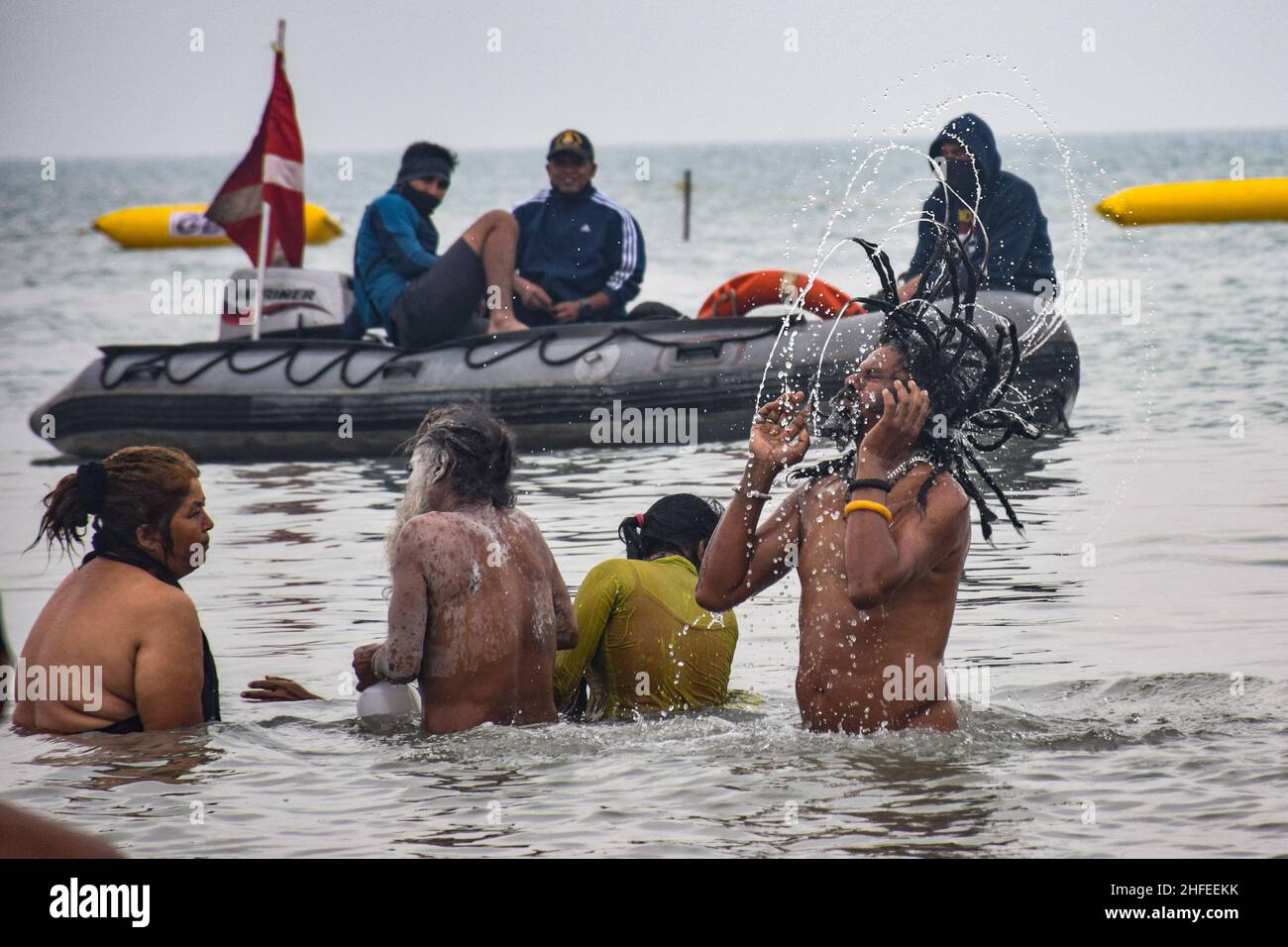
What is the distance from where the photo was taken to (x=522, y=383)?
14.0 m

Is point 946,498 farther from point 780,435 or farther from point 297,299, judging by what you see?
point 297,299

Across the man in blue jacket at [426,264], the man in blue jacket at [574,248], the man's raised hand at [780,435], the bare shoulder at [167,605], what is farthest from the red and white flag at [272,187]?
the man's raised hand at [780,435]

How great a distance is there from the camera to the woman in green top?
616 centimetres

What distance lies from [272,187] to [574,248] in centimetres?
305

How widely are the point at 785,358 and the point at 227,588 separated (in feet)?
18.0

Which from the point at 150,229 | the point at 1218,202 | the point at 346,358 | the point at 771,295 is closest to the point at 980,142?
the point at 771,295

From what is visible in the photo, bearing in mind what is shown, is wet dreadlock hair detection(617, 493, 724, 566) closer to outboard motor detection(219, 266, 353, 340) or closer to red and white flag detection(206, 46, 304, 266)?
outboard motor detection(219, 266, 353, 340)

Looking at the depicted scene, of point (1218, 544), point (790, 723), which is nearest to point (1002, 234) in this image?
point (1218, 544)

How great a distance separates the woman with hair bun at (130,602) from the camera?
18.9 ft

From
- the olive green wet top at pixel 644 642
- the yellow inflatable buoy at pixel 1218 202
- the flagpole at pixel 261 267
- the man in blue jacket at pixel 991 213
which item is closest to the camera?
the olive green wet top at pixel 644 642

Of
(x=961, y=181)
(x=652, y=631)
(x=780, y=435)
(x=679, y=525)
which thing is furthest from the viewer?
(x=961, y=181)

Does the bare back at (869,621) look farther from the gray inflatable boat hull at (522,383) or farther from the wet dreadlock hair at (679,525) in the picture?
the gray inflatable boat hull at (522,383)

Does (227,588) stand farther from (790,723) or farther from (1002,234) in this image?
(1002,234)

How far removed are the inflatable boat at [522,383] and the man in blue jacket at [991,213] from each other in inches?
→ 8.3
